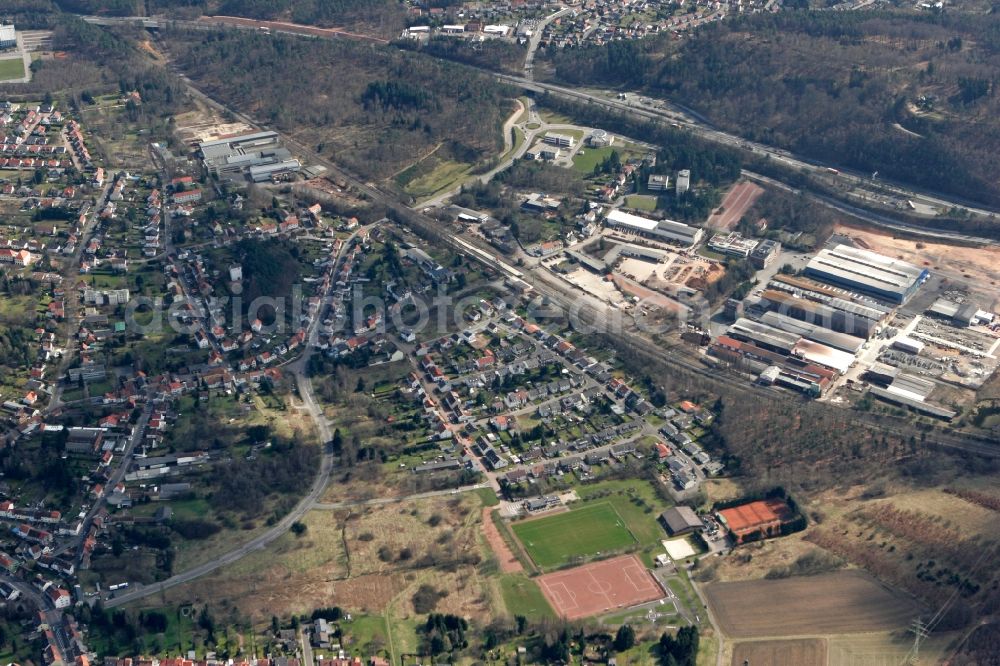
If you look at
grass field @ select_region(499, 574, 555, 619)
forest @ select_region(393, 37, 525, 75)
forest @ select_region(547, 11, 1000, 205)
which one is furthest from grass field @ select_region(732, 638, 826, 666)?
forest @ select_region(393, 37, 525, 75)

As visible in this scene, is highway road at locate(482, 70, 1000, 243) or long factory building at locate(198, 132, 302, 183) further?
long factory building at locate(198, 132, 302, 183)

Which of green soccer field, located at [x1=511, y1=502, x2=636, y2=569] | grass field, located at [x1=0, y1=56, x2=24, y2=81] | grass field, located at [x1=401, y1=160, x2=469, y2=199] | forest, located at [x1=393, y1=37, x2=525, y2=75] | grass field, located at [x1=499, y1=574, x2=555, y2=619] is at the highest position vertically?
forest, located at [x1=393, y1=37, x2=525, y2=75]

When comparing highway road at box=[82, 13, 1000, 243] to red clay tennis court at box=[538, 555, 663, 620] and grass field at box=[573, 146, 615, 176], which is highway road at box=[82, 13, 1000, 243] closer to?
grass field at box=[573, 146, 615, 176]

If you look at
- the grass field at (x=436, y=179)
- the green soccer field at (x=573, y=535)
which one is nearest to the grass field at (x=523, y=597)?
the green soccer field at (x=573, y=535)

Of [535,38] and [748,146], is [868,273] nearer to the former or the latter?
[748,146]

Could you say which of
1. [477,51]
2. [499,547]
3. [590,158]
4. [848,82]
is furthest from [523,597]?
[477,51]

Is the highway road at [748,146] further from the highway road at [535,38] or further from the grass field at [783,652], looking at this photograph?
the grass field at [783,652]
